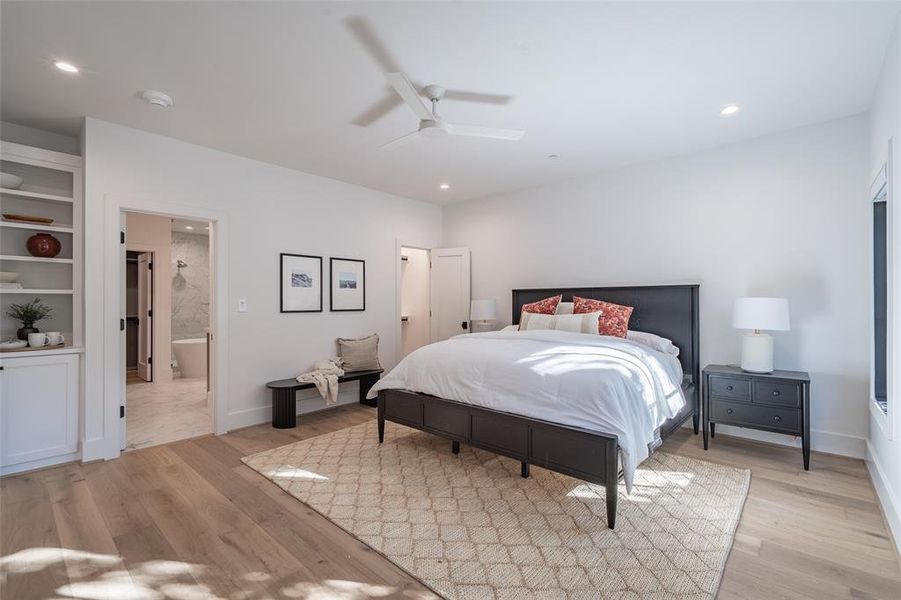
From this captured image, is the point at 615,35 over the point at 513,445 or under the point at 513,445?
over

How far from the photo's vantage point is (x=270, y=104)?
308 centimetres

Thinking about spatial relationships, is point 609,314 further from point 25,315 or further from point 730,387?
point 25,315

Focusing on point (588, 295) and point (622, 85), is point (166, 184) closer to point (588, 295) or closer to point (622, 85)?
point (622, 85)

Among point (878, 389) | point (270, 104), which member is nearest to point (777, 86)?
point (878, 389)

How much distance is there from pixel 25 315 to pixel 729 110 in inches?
222

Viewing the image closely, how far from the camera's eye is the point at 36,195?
3256 millimetres

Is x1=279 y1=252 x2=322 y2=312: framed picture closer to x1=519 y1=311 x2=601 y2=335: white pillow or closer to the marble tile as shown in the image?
the marble tile

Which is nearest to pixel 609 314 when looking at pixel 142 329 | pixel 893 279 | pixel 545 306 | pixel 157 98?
pixel 545 306

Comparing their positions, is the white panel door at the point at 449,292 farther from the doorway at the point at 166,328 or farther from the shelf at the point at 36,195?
the shelf at the point at 36,195

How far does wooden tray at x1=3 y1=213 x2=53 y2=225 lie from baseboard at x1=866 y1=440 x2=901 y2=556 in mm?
5938

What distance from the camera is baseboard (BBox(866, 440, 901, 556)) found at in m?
2.17

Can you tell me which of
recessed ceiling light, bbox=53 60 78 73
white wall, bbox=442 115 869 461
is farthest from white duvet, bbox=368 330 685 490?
recessed ceiling light, bbox=53 60 78 73

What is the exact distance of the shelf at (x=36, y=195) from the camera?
315 centimetres

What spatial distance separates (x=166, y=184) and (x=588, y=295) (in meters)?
4.30
